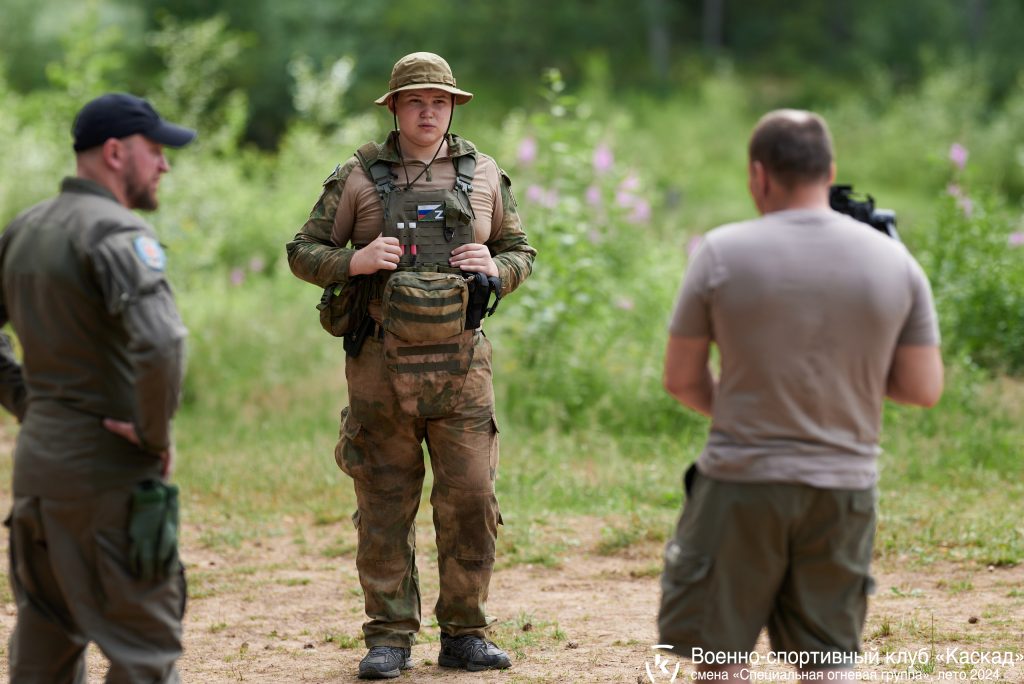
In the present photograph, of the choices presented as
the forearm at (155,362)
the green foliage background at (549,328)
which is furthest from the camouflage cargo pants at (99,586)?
the green foliage background at (549,328)

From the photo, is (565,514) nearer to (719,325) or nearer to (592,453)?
(592,453)

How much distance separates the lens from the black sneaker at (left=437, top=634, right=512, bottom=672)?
4.79m

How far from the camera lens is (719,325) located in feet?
10.5

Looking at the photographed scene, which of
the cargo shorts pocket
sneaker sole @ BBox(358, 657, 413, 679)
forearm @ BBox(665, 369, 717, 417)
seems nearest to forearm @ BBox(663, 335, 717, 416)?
forearm @ BBox(665, 369, 717, 417)

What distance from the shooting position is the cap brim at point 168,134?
3436 millimetres

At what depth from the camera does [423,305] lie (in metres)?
4.46

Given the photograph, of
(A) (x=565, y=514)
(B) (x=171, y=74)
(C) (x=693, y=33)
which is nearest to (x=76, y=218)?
(A) (x=565, y=514)

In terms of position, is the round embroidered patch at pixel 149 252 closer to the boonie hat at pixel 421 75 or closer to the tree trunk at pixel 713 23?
the boonie hat at pixel 421 75

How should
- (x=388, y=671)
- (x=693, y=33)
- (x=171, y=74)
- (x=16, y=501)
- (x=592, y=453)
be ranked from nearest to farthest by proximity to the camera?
(x=16, y=501), (x=388, y=671), (x=592, y=453), (x=171, y=74), (x=693, y=33)

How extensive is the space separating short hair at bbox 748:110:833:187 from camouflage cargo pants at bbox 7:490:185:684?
1988mm

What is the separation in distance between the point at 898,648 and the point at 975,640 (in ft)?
1.10

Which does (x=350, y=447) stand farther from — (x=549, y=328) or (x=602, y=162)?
(x=602, y=162)

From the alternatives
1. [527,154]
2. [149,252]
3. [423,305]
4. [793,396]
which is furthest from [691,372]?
[527,154]

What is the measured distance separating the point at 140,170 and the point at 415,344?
1408 mm
